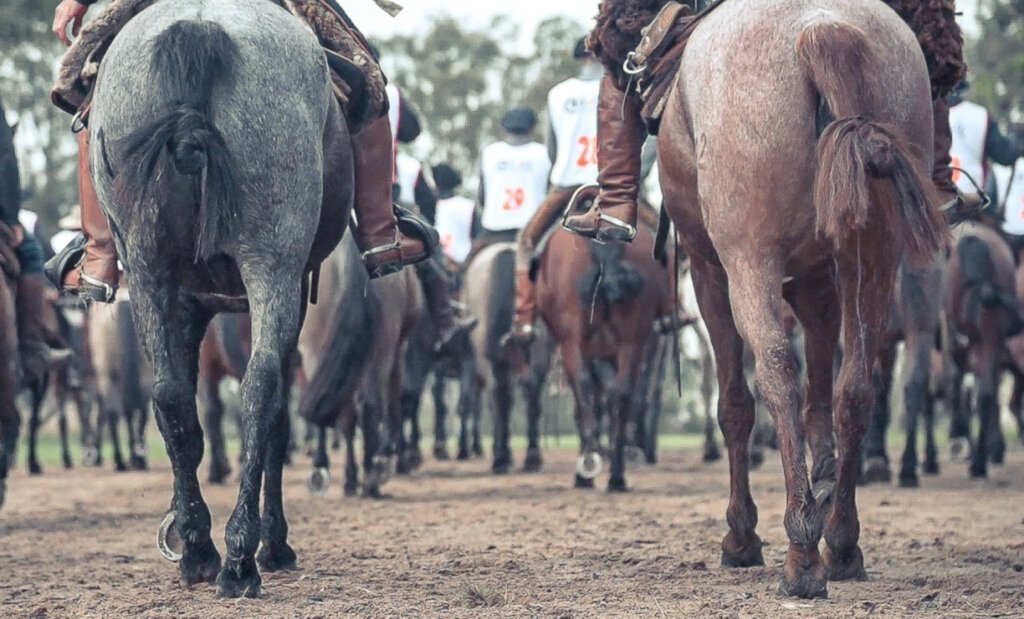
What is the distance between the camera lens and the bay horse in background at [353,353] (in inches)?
442

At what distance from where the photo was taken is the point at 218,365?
1501 cm

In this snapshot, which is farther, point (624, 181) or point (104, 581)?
point (624, 181)

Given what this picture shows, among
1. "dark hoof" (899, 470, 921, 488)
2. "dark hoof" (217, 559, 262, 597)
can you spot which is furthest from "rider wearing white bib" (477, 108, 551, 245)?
"dark hoof" (217, 559, 262, 597)

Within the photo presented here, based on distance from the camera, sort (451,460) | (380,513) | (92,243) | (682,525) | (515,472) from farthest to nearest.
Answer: (451,460), (515,472), (380,513), (682,525), (92,243)

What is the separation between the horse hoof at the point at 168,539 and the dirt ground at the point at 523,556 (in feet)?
0.39

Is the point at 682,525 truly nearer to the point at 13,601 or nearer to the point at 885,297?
the point at 885,297

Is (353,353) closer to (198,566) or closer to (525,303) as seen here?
(525,303)

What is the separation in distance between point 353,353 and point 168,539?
4.00 metres

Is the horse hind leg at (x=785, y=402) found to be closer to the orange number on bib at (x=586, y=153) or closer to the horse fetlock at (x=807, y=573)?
the horse fetlock at (x=807, y=573)

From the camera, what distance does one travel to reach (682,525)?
10.3 metres

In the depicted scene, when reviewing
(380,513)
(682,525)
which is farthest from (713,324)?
(380,513)

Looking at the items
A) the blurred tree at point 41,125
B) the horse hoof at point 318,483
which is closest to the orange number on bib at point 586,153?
the horse hoof at point 318,483

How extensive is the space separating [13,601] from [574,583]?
86.0 inches

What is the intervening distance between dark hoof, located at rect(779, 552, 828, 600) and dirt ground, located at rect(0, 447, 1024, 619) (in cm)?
6
